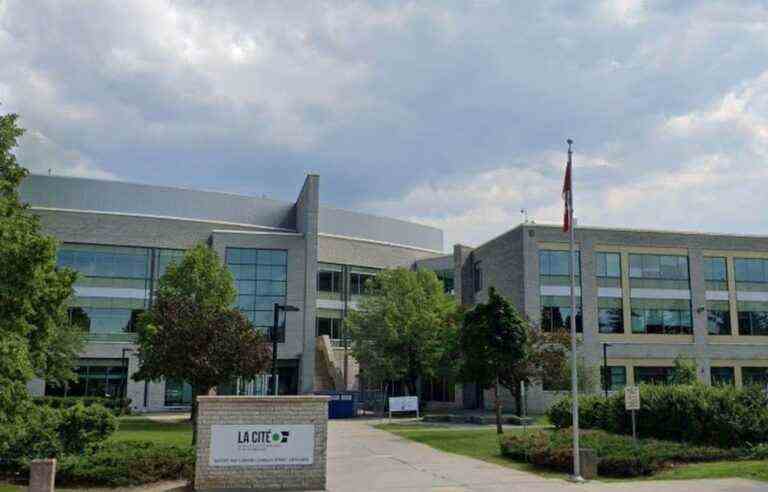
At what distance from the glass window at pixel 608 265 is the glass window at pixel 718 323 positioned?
7.79 metres

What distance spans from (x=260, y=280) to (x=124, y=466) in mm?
39824

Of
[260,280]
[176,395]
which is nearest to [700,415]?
[260,280]

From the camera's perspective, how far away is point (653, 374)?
169 ft

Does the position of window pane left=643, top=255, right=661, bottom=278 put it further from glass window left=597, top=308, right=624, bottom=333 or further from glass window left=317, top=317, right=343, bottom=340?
glass window left=317, top=317, right=343, bottom=340

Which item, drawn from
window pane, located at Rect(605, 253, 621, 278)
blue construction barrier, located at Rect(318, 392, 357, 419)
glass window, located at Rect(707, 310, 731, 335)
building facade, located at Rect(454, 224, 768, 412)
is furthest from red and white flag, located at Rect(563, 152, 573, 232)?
glass window, located at Rect(707, 310, 731, 335)

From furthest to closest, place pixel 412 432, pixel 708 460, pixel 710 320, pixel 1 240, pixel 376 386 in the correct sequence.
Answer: pixel 376 386
pixel 710 320
pixel 412 432
pixel 708 460
pixel 1 240

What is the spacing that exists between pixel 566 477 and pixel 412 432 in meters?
15.0

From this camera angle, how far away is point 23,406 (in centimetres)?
1830

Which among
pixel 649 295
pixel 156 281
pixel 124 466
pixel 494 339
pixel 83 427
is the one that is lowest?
pixel 124 466

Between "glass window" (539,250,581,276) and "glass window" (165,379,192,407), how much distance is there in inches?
1079

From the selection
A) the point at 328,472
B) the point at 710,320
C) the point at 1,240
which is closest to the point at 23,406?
the point at 1,240

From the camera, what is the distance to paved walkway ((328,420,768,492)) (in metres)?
16.5

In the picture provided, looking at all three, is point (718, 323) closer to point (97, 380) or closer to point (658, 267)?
Answer: point (658, 267)

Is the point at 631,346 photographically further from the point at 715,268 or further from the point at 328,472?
the point at 328,472
